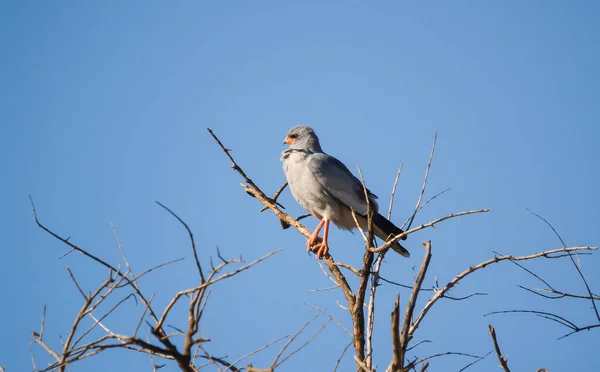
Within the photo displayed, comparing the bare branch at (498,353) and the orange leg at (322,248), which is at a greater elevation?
the orange leg at (322,248)

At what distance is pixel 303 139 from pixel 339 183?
1.51m

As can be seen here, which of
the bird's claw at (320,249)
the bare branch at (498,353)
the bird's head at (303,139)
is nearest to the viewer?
the bare branch at (498,353)

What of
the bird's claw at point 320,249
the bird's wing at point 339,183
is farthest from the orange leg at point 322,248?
the bird's wing at point 339,183

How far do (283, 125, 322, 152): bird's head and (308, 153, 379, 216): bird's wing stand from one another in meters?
0.94

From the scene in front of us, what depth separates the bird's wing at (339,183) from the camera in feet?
23.2

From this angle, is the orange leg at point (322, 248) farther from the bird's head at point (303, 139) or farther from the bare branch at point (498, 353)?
the bare branch at point (498, 353)

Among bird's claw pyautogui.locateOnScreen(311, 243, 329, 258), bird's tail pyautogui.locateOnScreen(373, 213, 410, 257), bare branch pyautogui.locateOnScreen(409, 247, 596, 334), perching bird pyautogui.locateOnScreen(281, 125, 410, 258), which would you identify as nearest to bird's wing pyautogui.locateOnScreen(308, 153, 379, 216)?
perching bird pyautogui.locateOnScreen(281, 125, 410, 258)

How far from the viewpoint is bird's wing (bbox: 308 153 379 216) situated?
7.08 metres

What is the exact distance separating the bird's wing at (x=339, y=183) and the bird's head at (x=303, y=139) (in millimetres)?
945

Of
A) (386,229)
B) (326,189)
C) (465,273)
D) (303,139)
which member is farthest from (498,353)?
(303,139)

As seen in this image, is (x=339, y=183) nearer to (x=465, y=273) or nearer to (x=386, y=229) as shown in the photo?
(x=386, y=229)

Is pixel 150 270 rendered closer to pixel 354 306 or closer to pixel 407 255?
pixel 354 306

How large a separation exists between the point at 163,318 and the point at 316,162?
4739 mm

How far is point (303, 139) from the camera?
27.6 feet
